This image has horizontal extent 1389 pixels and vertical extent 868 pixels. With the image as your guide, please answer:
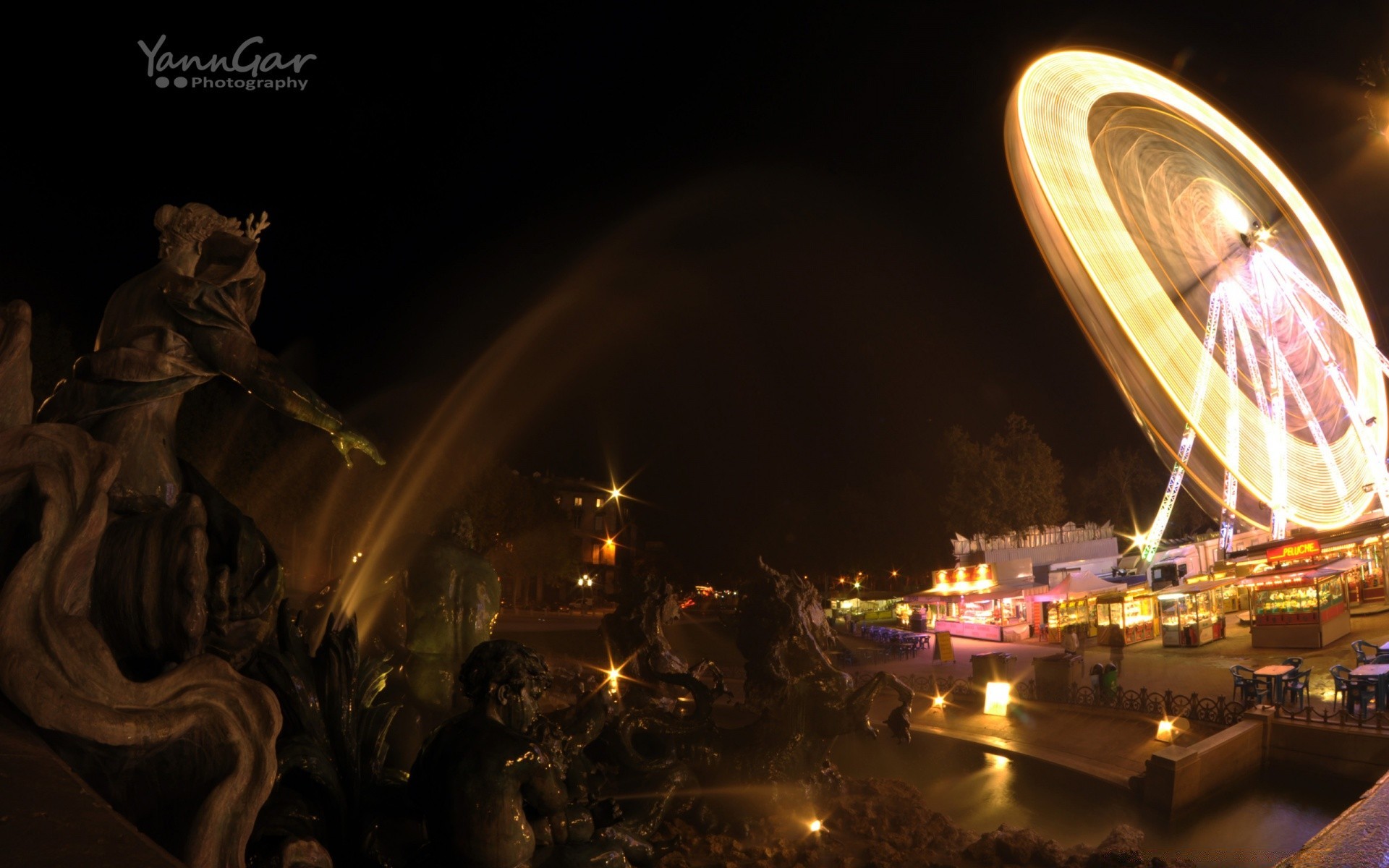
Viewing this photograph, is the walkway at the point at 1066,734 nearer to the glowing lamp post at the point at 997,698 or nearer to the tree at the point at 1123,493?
the glowing lamp post at the point at 997,698

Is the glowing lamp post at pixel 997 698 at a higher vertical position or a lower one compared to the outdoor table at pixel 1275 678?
lower

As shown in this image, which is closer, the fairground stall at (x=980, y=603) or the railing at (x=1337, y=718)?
the railing at (x=1337, y=718)

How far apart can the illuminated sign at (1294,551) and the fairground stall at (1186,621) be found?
224 centimetres

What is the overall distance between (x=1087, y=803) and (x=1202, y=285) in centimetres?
2195

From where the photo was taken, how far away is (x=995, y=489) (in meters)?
45.9

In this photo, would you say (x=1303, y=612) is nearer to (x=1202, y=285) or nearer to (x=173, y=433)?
(x=1202, y=285)

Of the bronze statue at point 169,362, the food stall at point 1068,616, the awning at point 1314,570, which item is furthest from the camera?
the food stall at point 1068,616

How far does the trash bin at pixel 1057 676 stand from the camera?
1614 centimetres

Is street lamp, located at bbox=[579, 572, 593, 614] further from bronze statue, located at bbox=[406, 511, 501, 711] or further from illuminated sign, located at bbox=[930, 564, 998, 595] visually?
bronze statue, located at bbox=[406, 511, 501, 711]

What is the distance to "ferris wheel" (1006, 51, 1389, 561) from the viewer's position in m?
21.5

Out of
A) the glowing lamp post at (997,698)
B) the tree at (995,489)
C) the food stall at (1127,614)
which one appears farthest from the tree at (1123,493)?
the glowing lamp post at (997,698)

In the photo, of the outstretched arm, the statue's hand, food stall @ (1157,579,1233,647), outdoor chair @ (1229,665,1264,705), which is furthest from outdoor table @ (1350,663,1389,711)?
the outstretched arm

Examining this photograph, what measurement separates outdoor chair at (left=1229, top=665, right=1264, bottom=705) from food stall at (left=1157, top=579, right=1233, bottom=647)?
1108 cm

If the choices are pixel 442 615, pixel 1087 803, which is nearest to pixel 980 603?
pixel 1087 803
